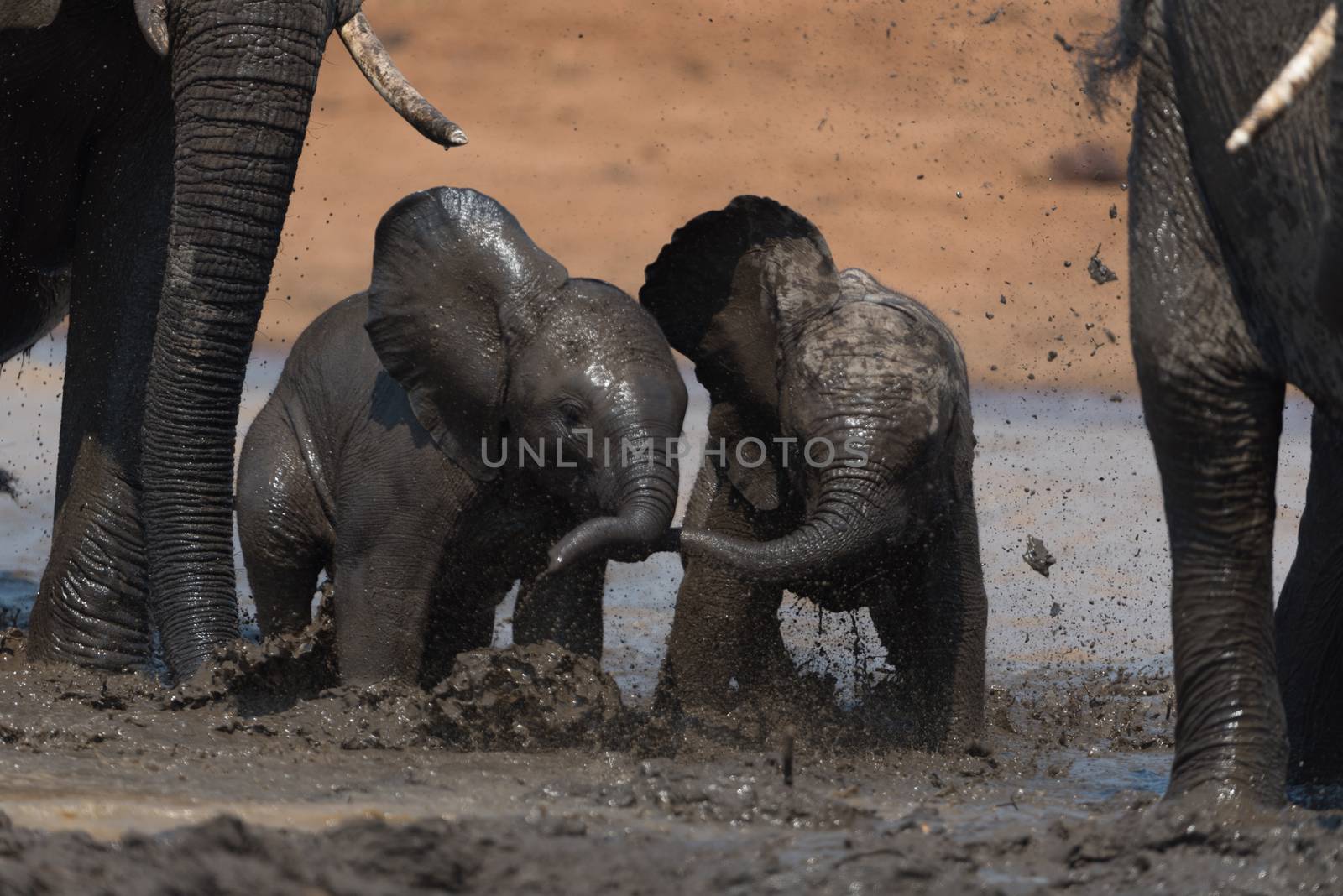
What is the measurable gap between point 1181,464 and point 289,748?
7.42 feet

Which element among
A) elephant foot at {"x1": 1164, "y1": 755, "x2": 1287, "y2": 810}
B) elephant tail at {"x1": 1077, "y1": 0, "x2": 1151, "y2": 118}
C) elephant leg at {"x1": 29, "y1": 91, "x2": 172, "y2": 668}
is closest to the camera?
elephant foot at {"x1": 1164, "y1": 755, "x2": 1287, "y2": 810}

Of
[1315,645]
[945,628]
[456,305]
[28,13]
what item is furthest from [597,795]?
[28,13]

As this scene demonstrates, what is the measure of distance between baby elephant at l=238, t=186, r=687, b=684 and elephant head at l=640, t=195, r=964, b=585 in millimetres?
248

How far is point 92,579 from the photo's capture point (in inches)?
249

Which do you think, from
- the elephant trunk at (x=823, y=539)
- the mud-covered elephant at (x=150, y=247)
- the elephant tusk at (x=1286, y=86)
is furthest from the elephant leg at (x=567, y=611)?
the elephant tusk at (x=1286, y=86)

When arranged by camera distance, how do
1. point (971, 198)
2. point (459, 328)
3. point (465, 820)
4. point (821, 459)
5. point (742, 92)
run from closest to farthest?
point (465, 820), point (821, 459), point (459, 328), point (971, 198), point (742, 92)

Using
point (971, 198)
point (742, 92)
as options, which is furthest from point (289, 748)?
point (742, 92)

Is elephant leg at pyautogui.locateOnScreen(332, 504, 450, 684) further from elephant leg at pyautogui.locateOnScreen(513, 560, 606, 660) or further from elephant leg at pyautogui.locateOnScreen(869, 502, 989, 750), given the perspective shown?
elephant leg at pyautogui.locateOnScreen(869, 502, 989, 750)

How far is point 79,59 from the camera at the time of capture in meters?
6.00

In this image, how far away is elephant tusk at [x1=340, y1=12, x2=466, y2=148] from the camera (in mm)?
5480

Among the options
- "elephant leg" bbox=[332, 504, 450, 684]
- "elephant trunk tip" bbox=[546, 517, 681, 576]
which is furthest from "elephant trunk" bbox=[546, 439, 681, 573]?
"elephant leg" bbox=[332, 504, 450, 684]

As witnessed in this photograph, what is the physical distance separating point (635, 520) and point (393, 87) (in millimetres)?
1360

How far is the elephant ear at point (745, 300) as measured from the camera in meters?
5.63

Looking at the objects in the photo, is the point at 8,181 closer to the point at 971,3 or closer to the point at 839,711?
the point at 839,711
